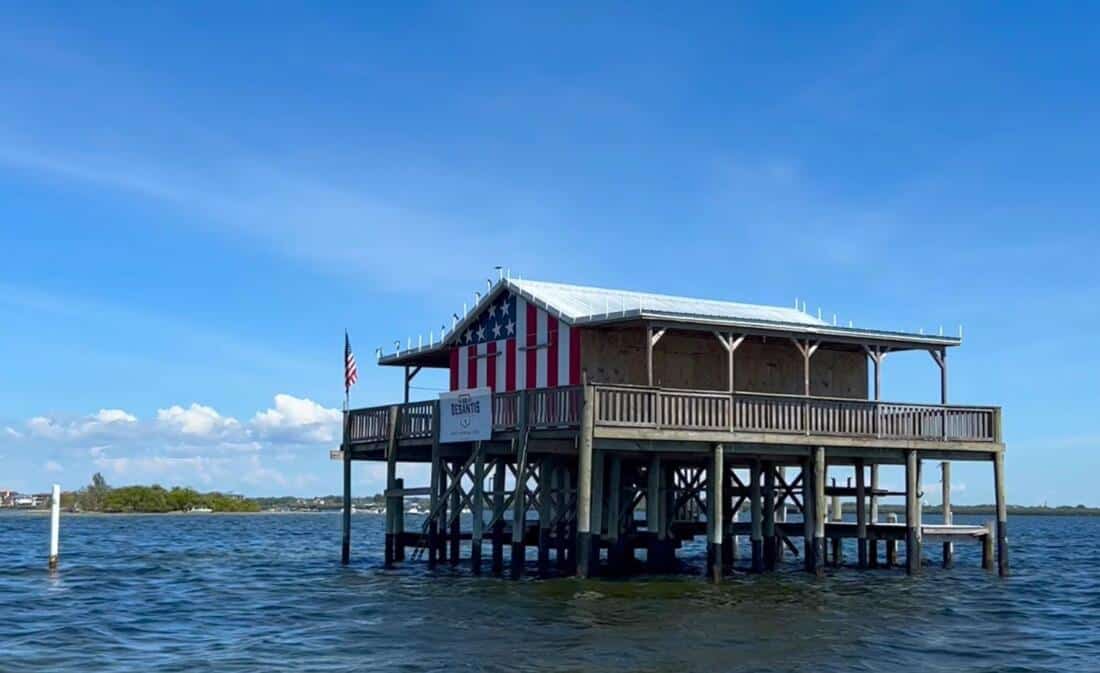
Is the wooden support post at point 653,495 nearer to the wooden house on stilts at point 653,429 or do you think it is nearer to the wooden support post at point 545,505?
the wooden house on stilts at point 653,429

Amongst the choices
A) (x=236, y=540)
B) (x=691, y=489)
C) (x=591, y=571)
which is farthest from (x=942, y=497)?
(x=236, y=540)

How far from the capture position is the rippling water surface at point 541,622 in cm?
2117

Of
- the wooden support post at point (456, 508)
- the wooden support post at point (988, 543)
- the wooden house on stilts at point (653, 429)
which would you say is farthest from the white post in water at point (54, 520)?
the wooden support post at point (988, 543)

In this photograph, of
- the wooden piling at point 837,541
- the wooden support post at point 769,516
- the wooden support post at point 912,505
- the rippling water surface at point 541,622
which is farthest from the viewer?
the wooden piling at point 837,541

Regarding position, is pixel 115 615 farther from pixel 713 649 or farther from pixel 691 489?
pixel 691 489

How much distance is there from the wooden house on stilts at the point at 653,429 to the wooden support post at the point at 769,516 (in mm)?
55

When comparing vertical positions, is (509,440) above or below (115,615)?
above

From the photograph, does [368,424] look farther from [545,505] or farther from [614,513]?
[614,513]

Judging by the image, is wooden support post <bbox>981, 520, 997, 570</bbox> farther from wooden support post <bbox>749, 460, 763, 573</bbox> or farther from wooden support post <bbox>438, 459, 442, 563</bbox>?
wooden support post <bbox>438, 459, 442, 563</bbox>

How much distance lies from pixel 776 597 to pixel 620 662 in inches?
364

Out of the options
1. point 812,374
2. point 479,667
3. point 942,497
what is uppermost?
point 812,374

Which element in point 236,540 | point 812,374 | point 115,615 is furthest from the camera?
point 236,540

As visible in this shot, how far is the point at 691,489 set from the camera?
3650cm

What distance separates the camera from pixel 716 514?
30734 mm
